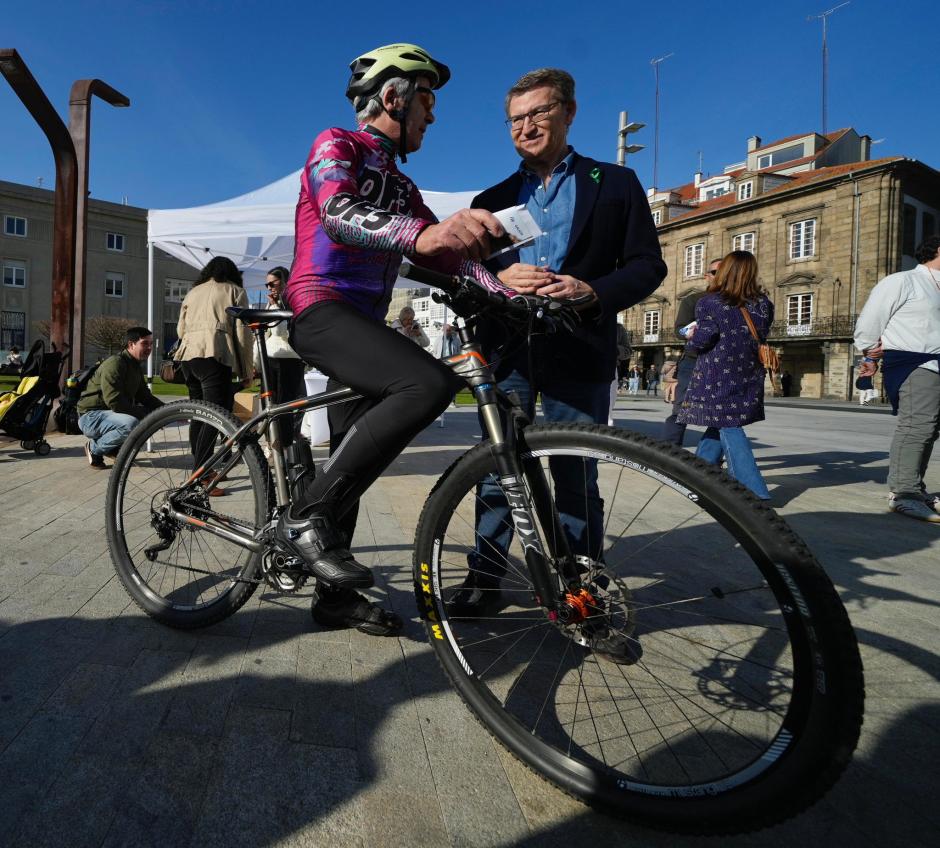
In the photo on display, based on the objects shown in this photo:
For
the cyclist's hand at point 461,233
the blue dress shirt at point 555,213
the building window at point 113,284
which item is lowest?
the cyclist's hand at point 461,233

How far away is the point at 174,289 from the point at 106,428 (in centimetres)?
5854

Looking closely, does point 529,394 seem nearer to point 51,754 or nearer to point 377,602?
point 377,602

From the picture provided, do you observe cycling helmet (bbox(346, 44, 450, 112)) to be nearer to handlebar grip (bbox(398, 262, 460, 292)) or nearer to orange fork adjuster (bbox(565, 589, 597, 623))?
handlebar grip (bbox(398, 262, 460, 292))

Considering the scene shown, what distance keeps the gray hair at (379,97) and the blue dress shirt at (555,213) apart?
29.4 inches

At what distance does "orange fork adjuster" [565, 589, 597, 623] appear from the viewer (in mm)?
1634

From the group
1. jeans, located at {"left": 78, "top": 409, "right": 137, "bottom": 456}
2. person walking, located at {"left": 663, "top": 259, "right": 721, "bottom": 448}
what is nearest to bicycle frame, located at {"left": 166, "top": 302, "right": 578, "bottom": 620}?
person walking, located at {"left": 663, "top": 259, "right": 721, "bottom": 448}

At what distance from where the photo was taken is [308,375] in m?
8.01

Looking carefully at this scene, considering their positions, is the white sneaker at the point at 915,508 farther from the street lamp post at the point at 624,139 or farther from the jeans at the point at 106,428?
the street lamp post at the point at 624,139

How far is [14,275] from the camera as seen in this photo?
165 feet

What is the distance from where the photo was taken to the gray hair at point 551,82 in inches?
95.0

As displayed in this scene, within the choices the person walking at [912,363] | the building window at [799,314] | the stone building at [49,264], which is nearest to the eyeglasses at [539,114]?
the person walking at [912,363]

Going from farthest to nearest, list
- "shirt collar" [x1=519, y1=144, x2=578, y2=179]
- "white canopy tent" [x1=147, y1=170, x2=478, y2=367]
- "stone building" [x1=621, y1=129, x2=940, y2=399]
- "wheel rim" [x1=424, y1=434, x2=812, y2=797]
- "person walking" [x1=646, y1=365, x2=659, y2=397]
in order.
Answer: "person walking" [x1=646, y1=365, x2=659, y2=397] < "stone building" [x1=621, y1=129, x2=940, y2=399] < "white canopy tent" [x1=147, y1=170, x2=478, y2=367] < "shirt collar" [x1=519, y1=144, x2=578, y2=179] < "wheel rim" [x1=424, y1=434, x2=812, y2=797]

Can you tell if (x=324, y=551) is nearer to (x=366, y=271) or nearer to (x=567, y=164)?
(x=366, y=271)

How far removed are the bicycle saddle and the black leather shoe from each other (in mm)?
1145
